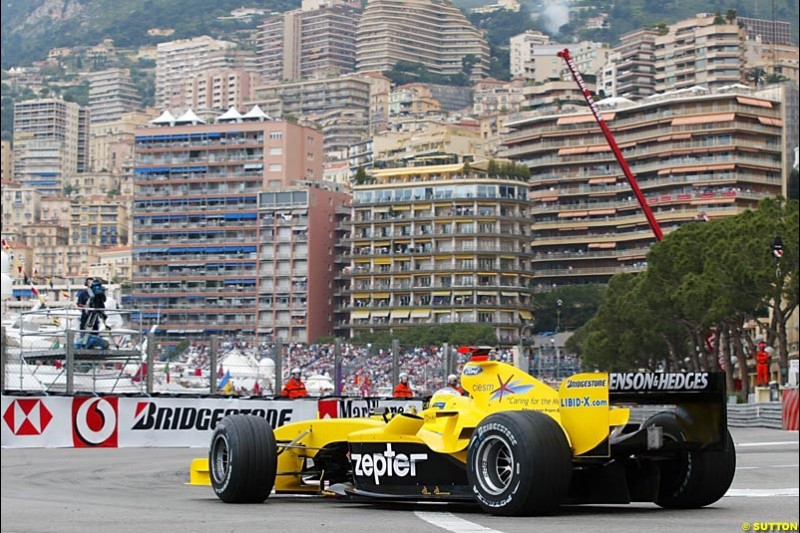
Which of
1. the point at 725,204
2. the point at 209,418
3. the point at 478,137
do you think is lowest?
the point at 209,418

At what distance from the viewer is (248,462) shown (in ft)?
36.1

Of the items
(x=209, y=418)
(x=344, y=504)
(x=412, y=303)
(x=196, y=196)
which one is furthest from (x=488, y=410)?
(x=196, y=196)

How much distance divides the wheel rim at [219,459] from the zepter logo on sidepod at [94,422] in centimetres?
1371

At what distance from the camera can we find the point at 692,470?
33.2 feet

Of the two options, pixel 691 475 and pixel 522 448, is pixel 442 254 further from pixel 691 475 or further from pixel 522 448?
pixel 522 448

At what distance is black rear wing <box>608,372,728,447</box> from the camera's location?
382 inches

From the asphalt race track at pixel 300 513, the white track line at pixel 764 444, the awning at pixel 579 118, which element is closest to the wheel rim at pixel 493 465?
the asphalt race track at pixel 300 513

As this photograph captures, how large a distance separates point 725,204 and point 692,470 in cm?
13695

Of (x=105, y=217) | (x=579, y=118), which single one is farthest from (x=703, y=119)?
(x=105, y=217)

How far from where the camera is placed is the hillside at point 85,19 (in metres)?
50.0

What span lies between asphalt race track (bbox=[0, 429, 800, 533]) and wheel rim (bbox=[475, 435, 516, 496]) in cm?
21

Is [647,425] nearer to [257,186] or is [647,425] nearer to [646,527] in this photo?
[646,527]

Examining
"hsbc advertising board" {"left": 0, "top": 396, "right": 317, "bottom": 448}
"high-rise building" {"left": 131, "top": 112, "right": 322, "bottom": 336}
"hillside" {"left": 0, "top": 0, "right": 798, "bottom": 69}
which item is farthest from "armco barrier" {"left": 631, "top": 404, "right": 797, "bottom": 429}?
"high-rise building" {"left": 131, "top": 112, "right": 322, "bottom": 336}

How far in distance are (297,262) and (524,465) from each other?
120468 mm
